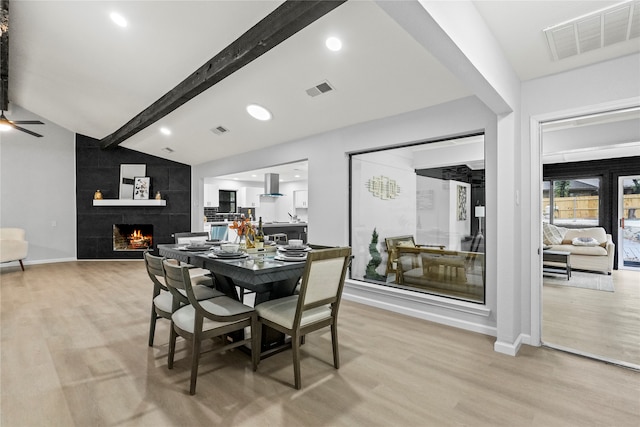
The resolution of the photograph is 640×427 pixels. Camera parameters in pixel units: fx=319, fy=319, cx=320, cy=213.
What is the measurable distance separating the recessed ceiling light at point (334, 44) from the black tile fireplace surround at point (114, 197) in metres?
6.05

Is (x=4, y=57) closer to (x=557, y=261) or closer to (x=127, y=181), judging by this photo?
(x=127, y=181)

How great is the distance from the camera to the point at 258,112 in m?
4.38

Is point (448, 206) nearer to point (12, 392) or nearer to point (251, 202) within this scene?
point (12, 392)

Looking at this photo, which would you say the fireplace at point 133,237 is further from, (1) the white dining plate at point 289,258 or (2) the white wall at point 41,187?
(1) the white dining plate at point 289,258

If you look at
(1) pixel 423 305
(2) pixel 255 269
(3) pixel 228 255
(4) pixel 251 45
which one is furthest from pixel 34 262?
(1) pixel 423 305

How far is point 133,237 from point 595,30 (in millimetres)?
8791

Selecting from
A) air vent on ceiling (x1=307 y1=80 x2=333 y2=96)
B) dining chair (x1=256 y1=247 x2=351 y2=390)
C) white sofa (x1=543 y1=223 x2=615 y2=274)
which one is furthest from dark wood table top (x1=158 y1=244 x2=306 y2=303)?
white sofa (x1=543 y1=223 x2=615 y2=274)

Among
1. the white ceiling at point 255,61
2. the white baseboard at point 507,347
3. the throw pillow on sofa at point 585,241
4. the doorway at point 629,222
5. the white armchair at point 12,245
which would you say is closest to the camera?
the white ceiling at point 255,61

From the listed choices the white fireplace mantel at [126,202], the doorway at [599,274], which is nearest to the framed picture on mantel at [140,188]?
the white fireplace mantel at [126,202]

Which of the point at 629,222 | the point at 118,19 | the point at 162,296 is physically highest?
the point at 118,19

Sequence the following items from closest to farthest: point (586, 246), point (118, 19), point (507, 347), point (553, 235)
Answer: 1. point (507, 347)
2. point (118, 19)
3. point (586, 246)
4. point (553, 235)

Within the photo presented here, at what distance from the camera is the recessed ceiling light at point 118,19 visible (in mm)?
3062

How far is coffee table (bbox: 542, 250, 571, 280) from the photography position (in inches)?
220

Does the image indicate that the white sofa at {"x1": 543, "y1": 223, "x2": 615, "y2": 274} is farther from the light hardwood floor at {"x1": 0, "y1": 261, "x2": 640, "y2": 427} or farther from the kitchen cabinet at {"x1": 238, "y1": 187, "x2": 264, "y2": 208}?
the kitchen cabinet at {"x1": 238, "y1": 187, "x2": 264, "y2": 208}
